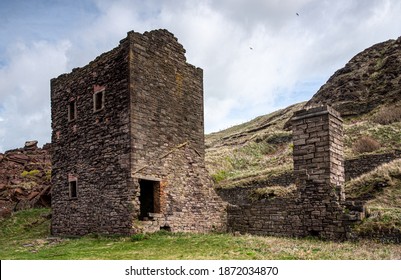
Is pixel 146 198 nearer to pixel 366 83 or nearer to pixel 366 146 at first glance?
pixel 366 146

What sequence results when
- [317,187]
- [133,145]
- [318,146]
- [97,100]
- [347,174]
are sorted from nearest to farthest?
[317,187]
[318,146]
[133,145]
[97,100]
[347,174]

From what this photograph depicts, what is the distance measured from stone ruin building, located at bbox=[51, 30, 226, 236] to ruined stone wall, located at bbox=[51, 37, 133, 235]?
37mm

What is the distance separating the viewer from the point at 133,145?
15.1m

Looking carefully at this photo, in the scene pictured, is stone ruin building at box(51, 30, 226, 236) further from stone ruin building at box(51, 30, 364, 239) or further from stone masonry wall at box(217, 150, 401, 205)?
Result: stone masonry wall at box(217, 150, 401, 205)

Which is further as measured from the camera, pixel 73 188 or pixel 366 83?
pixel 366 83

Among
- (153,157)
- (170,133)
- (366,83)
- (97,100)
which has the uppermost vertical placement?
(366,83)

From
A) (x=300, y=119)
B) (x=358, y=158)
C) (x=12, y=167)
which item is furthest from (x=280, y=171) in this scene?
(x=12, y=167)

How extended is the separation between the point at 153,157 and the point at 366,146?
1784cm

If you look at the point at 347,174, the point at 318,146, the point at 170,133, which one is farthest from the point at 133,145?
the point at 347,174

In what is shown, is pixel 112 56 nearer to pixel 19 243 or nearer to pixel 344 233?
pixel 19 243

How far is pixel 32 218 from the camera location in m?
21.5

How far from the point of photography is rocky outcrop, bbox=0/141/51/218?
24016mm

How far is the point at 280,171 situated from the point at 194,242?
613 inches

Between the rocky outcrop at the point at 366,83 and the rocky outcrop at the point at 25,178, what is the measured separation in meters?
29.1
